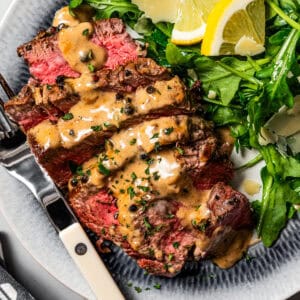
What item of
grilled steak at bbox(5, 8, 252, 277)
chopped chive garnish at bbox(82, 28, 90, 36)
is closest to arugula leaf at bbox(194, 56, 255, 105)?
grilled steak at bbox(5, 8, 252, 277)

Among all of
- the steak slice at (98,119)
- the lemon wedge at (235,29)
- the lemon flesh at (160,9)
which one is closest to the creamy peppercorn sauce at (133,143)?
the steak slice at (98,119)

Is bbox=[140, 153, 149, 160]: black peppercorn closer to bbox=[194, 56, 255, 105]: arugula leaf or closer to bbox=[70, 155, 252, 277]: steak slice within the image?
bbox=[70, 155, 252, 277]: steak slice

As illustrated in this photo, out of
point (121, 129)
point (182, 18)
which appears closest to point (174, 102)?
point (121, 129)

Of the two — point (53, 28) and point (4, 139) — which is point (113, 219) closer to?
point (4, 139)

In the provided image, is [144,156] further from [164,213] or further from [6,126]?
[6,126]

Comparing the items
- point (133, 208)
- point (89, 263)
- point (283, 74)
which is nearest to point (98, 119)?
point (133, 208)

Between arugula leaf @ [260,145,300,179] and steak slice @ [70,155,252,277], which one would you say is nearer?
steak slice @ [70,155,252,277]

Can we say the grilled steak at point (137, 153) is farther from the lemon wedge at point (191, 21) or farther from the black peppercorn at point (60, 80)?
the lemon wedge at point (191, 21)

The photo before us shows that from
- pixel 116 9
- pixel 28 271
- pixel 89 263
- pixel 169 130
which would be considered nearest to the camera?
pixel 169 130
